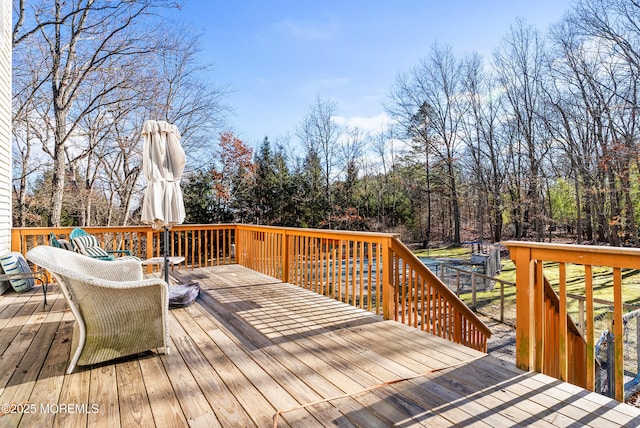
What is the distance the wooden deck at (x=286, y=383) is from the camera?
1.79 m

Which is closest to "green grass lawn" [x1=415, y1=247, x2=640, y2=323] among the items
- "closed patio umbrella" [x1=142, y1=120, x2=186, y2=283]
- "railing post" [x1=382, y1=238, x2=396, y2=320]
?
"railing post" [x1=382, y1=238, x2=396, y2=320]

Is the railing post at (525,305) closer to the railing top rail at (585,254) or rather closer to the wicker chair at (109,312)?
the railing top rail at (585,254)

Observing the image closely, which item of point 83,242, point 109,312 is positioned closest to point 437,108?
point 83,242

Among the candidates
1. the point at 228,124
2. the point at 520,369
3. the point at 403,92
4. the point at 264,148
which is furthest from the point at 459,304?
the point at 403,92

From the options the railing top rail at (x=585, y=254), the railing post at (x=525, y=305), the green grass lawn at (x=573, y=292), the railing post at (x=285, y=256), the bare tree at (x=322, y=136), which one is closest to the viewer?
the railing top rail at (x=585, y=254)

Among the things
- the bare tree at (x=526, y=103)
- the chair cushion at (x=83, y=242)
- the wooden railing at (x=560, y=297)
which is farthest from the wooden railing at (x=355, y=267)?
the bare tree at (x=526, y=103)

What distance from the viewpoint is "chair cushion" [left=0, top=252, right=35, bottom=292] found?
449 cm

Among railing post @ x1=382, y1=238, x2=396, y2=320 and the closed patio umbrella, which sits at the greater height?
the closed patio umbrella

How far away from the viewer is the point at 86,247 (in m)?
4.57

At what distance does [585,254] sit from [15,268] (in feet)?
20.9

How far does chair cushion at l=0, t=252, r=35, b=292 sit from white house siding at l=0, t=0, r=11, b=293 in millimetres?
136

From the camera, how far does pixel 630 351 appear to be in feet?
21.7

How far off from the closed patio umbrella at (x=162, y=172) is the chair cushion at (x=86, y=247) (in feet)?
4.12

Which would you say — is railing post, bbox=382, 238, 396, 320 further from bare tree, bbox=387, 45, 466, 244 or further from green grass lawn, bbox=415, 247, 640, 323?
bare tree, bbox=387, 45, 466, 244
